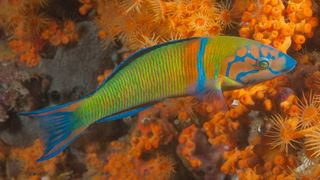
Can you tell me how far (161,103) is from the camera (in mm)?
3383

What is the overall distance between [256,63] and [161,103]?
1506mm

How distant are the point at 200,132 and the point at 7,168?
2.62 metres

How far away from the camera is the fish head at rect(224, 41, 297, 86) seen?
78.0 inches

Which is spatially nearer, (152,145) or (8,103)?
(152,145)

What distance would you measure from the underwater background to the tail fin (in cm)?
86

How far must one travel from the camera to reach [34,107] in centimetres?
414

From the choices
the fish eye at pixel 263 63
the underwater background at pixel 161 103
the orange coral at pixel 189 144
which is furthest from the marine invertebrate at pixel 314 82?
the orange coral at pixel 189 144

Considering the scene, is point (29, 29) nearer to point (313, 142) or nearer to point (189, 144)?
point (189, 144)

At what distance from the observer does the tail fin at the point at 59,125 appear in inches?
83.0

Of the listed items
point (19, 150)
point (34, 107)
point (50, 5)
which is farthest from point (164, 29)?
point (19, 150)

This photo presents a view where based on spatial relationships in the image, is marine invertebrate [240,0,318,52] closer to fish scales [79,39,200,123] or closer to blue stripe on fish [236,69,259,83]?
blue stripe on fish [236,69,259,83]

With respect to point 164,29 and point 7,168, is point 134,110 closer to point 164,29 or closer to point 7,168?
point 164,29

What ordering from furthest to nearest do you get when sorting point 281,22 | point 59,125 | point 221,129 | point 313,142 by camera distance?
1. point 221,129
2. point 281,22
3. point 313,142
4. point 59,125

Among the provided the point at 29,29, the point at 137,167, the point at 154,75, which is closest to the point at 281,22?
the point at 154,75
